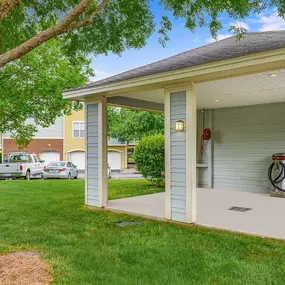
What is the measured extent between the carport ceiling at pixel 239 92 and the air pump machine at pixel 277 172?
1.50 meters

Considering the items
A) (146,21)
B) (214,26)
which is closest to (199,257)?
(214,26)

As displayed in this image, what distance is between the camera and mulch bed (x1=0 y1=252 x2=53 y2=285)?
3010 millimetres

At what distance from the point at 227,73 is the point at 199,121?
5.42 m

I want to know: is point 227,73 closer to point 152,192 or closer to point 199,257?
point 199,257

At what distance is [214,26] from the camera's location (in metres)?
5.21

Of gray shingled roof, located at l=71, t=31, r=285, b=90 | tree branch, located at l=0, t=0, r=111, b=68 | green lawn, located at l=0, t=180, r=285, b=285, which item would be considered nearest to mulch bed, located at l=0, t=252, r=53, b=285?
green lawn, located at l=0, t=180, r=285, b=285

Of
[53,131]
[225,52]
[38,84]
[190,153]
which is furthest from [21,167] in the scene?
[225,52]

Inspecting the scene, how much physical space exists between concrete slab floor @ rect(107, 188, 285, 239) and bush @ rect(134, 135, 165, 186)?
187 centimetres

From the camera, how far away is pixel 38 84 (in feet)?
43.8

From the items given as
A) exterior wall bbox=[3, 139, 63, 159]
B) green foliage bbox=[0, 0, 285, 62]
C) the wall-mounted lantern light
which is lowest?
exterior wall bbox=[3, 139, 63, 159]

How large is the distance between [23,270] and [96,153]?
3734mm

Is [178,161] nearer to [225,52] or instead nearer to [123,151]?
[225,52]

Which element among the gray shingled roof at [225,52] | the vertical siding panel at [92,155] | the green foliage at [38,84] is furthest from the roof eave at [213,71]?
the green foliage at [38,84]

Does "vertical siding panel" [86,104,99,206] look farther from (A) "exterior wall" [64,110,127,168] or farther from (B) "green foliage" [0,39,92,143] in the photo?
(A) "exterior wall" [64,110,127,168]
